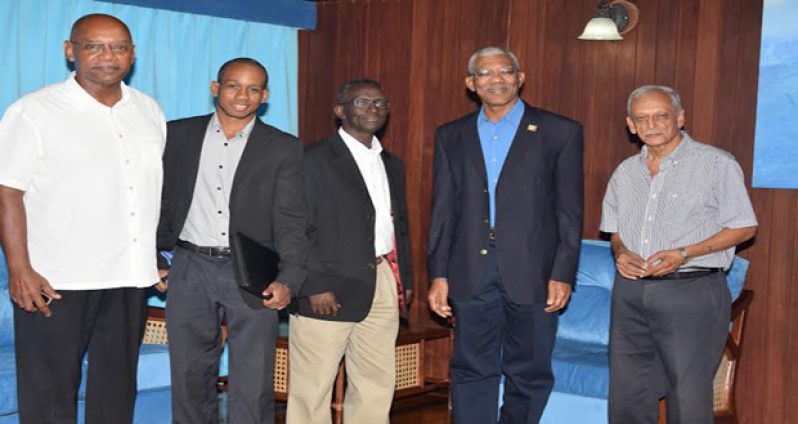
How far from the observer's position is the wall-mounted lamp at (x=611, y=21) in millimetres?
5410

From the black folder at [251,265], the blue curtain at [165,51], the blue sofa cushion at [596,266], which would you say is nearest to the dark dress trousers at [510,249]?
the black folder at [251,265]

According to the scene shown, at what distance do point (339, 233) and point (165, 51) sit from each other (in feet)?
8.01

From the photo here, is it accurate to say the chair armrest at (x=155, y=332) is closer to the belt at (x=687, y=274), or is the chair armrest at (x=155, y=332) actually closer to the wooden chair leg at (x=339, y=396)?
the wooden chair leg at (x=339, y=396)

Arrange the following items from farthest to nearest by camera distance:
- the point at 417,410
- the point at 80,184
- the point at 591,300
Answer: the point at 417,410, the point at 591,300, the point at 80,184

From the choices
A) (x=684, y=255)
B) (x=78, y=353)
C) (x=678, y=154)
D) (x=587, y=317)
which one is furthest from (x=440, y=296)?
(x=587, y=317)

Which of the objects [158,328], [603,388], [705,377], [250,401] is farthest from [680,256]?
[158,328]

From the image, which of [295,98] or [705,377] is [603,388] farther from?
[295,98]

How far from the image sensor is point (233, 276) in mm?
3789

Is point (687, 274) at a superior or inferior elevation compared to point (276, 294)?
superior

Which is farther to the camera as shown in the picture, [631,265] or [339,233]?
[339,233]

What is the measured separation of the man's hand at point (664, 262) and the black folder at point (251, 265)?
4.73ft

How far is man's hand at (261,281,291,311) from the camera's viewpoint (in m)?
3.81

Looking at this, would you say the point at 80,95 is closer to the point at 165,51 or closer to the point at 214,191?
the point at 214,191

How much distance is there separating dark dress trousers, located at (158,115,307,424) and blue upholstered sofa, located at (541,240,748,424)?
166 cm
